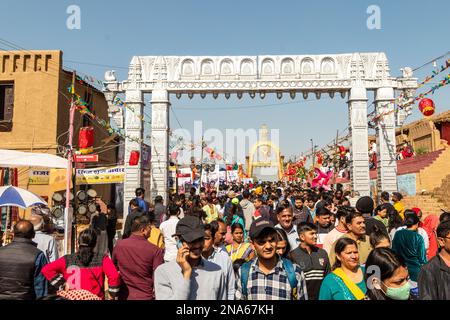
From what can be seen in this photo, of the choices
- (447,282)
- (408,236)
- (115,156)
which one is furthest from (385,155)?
(115,156)

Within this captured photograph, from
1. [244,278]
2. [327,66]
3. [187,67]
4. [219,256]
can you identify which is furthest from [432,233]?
[187,67]

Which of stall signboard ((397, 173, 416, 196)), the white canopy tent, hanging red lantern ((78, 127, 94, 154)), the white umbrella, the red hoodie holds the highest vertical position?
hanging red lantern ((78, 127, 94, 154))

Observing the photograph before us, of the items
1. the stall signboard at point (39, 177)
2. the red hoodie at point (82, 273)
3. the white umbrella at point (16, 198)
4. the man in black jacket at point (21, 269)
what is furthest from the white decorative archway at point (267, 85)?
the red hoodie at point (82, 273)

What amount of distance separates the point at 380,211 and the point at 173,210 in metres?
3.94

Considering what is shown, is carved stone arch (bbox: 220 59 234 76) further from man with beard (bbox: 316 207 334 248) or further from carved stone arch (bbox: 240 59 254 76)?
man with beard (bbox: 316 207 334 248)

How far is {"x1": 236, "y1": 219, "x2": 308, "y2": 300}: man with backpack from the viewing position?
9.28 ft

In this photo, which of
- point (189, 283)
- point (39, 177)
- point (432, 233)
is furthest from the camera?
point (39, 177)

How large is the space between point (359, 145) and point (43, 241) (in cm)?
1315

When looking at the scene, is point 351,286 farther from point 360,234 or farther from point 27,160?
point 27,160

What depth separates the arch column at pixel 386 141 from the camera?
1480 cm

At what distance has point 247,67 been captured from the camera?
15.4 m

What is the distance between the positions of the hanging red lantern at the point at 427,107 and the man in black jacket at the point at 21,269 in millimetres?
11419

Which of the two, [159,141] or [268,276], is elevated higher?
[159,141]

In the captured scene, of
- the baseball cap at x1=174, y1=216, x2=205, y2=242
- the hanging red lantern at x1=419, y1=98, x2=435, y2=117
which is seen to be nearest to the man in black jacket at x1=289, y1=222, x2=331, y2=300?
the baseball cap at x1=174, y1=216, x2=205, y2=242
